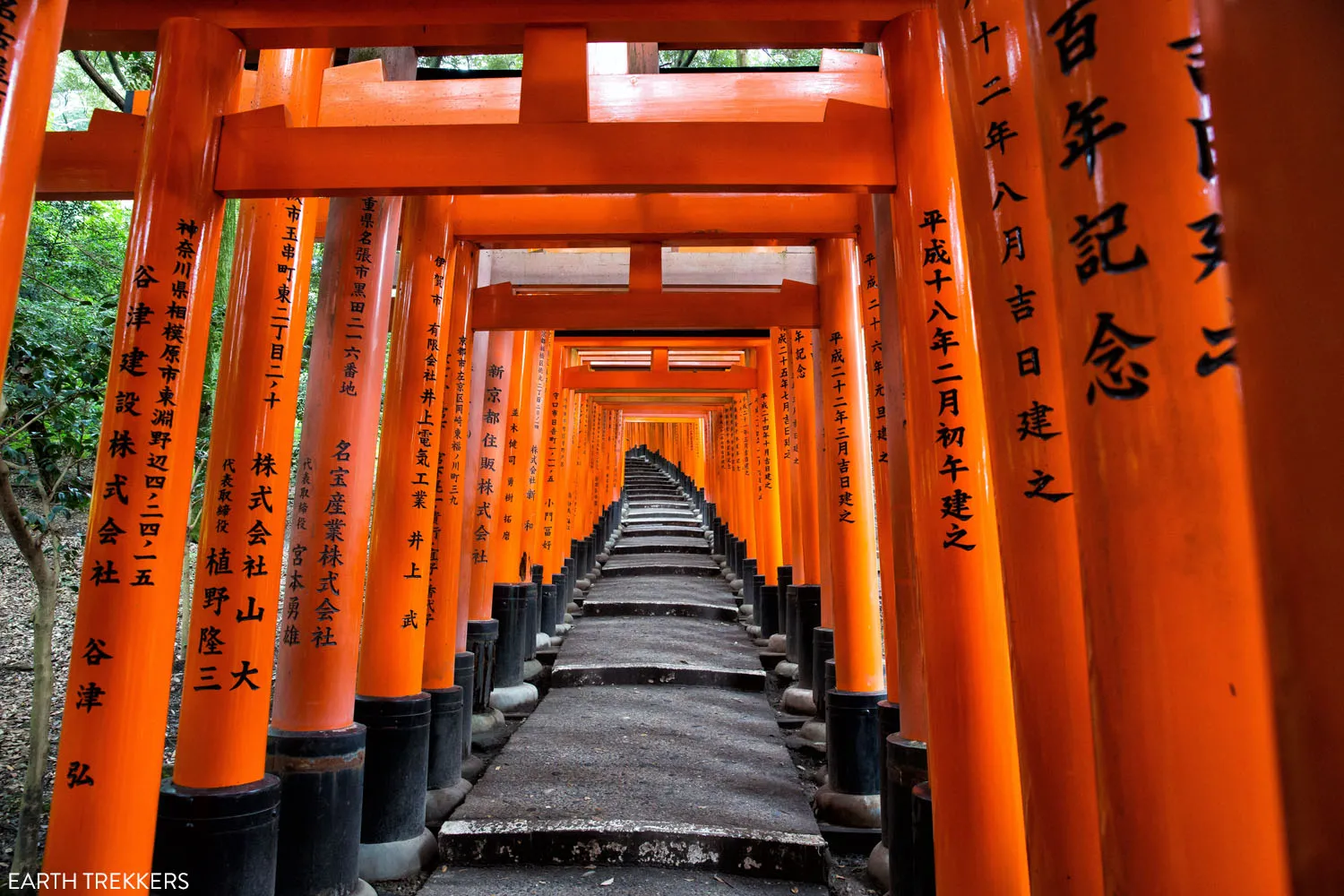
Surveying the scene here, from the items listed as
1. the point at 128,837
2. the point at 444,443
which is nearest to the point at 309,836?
the point at 128,837

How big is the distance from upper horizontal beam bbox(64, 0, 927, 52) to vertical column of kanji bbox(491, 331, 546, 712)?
152 inches

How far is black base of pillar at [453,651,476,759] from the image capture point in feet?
16.8

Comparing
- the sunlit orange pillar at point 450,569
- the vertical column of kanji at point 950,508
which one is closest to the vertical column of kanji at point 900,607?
the vertical column of kanji at point 950,508

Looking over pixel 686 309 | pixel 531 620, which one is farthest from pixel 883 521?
pixel 531 620

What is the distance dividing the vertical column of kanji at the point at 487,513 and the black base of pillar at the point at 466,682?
64 centimetres

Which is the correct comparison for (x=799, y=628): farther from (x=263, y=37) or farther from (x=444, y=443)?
(x=263, y=37)

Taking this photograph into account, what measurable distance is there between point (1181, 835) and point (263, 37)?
3.44 meters

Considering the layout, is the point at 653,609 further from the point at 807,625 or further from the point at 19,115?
→ the point at 19,115

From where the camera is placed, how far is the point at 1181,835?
34.0 inches

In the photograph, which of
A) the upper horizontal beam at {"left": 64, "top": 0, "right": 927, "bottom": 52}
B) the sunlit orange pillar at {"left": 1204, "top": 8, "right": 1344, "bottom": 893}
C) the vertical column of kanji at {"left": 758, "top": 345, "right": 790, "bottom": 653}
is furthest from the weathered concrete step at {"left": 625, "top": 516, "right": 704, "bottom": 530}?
Result: the sunlit orange pillar at {"left": 1204, "top": 8, "right": 1344, "bottom": 893}

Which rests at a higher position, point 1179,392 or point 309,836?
point 1179,392

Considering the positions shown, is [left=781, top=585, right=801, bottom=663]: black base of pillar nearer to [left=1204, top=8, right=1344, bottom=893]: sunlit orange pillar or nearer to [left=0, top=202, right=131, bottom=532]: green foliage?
[left=0, top=202, right=131, bottom=532]: green foliage

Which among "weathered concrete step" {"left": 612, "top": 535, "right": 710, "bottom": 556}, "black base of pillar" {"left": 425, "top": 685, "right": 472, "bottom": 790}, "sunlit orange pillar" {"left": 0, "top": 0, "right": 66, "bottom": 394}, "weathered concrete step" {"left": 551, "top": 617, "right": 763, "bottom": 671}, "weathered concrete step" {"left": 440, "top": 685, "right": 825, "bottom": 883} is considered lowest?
"weathered concrete step" {"left": 440, "top": 685, "right": 825, "bottom": 883}

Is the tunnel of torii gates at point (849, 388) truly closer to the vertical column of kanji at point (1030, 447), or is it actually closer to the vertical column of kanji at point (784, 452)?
the vertical column of kanji at point (1030, 447)
